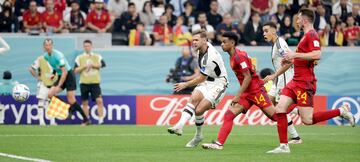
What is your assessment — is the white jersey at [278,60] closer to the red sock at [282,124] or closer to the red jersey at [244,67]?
the red jersey at [244,67]

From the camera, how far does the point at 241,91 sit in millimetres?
15352

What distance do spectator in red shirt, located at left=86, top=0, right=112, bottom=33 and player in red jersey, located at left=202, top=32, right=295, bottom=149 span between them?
44.9ft

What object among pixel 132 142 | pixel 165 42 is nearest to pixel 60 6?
pixel 165 42

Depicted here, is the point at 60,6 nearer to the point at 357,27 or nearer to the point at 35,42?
the point at 35,42

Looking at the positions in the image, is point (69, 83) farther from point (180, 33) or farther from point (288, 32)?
point (288, 32)

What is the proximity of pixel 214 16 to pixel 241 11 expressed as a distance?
1.32 meters

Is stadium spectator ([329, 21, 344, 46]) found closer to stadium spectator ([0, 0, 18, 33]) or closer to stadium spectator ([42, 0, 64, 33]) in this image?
stadium spectator ([42, 0, 64, 33])

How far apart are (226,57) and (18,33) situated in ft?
22.2

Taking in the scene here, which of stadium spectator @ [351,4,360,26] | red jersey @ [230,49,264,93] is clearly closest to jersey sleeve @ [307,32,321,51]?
red jersey @ [230,49,264,93]

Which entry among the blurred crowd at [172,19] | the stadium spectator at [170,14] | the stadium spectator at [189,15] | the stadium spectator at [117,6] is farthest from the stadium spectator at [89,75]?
the stadium spectator at [189,15]

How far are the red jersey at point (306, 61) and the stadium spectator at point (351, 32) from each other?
1644 centimetres

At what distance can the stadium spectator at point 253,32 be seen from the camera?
29812 millimetres

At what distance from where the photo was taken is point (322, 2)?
32.0m

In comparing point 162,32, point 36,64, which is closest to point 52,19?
point 36,64
